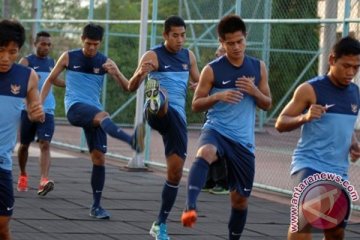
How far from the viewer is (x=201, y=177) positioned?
9.00 metres

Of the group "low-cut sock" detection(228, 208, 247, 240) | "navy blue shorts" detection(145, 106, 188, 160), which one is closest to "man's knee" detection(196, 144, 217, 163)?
"low-cut sock" detection(228, 208, 247, 240)

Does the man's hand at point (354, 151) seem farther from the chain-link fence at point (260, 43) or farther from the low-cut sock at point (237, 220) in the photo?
the chain-link fence at point (260, 43)

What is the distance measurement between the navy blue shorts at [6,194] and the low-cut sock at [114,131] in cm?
232

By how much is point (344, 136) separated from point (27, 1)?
883 inches

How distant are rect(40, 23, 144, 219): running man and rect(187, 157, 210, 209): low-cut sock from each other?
2.93m

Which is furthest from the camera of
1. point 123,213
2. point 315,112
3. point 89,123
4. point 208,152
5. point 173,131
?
point 123,213

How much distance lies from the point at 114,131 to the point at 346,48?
133 inches

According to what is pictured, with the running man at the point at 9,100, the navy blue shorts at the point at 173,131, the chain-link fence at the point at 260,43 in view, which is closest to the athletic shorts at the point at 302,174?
the running man at the point at 9,100

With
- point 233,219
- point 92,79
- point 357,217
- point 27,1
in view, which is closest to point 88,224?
point 92,79

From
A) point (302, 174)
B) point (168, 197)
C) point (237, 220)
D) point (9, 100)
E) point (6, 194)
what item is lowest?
point (168, 197)

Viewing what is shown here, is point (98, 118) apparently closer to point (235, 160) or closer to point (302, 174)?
point (235, 160)

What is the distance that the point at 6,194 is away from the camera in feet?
26.9

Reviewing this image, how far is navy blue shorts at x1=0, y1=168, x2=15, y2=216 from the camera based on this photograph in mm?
8164

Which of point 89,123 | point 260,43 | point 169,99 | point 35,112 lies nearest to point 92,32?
point 89,123
